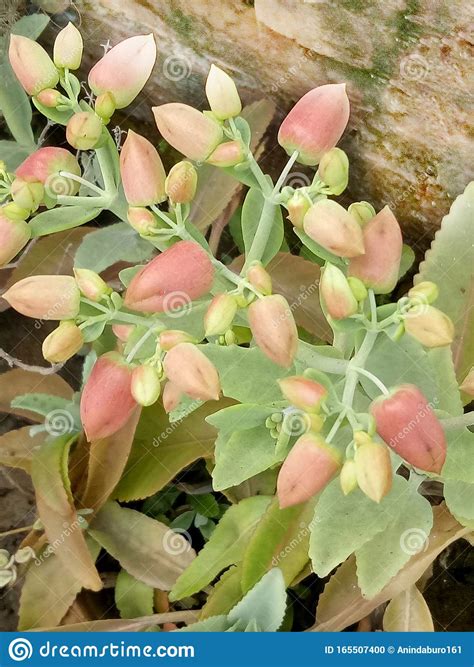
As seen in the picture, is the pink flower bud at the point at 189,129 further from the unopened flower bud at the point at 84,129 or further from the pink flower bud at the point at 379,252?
the pink flower bud at the point at 379,252

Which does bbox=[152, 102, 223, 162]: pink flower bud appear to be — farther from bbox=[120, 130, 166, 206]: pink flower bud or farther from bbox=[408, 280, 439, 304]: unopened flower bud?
bbox=[408, 280, 439, 304]: unopened flower bud

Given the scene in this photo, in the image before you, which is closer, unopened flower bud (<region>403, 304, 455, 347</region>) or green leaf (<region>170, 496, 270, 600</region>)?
unopened flower bud (<region>403, 304, 455, 347</region>)

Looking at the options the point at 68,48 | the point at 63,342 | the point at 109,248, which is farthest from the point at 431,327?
the point at 109,248

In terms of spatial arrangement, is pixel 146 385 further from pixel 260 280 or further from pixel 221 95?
pixel 221 95

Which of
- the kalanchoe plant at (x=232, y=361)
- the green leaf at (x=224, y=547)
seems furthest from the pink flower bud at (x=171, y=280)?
the green leaf at (x=224, y=547)

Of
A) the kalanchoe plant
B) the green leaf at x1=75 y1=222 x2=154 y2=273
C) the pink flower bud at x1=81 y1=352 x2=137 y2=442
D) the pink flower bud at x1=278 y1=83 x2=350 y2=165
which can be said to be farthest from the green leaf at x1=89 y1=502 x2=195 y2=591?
the pink flower bud at x1=278 y1=83 x2=350 y2=165

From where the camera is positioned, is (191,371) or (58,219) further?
(58,219)
